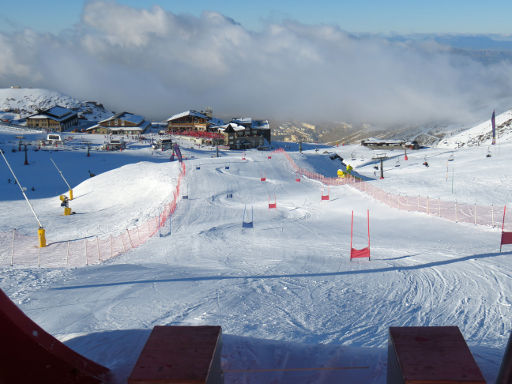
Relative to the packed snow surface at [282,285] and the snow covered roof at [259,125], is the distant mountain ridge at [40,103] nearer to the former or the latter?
the snow covered roof at [259,125]

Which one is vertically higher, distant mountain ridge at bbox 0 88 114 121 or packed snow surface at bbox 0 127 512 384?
distant mountain ridge at bbox 0 88 114 121

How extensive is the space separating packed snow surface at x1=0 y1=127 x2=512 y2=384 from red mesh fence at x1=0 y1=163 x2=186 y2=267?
3.17ft

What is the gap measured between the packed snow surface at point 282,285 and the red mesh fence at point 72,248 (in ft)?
3.17

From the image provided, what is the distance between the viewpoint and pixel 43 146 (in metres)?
59.5

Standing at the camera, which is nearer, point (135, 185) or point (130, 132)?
point (135, 185)

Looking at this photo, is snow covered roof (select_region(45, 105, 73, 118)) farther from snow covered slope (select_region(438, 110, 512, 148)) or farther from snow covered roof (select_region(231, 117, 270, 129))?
snow covered slope (select_region(438, 110, 512, 148))

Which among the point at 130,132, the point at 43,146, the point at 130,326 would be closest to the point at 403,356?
the point at 130,326

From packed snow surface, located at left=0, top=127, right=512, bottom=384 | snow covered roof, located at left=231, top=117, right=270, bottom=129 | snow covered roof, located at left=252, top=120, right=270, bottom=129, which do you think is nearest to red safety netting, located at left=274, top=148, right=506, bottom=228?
packed snow surface, located at left=0, top=127, right=512, bottom=384

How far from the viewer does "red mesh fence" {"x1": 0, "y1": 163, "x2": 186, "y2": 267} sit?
14.3 m

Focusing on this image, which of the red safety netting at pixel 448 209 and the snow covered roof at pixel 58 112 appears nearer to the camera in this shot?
the red safety netting at pixel 448 209

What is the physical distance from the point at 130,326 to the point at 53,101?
143312 mm

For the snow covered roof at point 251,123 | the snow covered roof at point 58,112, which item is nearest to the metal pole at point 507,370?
the snow covered roof at point 251,123

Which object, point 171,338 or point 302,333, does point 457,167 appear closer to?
point 302,333

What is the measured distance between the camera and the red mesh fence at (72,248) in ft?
46.8
